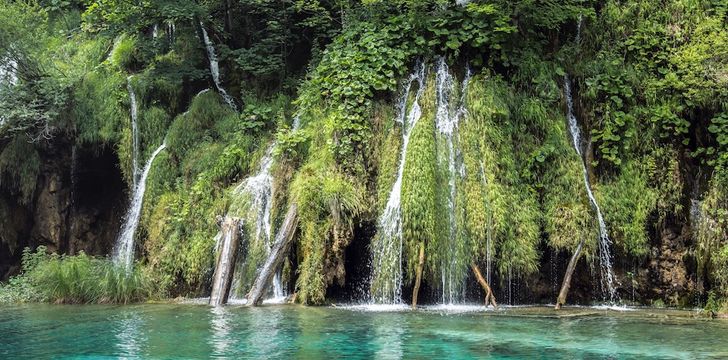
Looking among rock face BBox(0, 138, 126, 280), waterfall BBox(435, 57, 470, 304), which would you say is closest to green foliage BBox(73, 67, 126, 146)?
rock face BBox(0, 138, 126, 280)

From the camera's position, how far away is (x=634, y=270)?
40.9 feet

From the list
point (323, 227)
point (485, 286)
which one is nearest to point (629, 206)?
point (485, 286)

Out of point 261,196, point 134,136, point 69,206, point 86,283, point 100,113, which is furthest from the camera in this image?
point 69,206

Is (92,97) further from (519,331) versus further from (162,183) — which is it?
(519,331)

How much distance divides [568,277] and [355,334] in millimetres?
4882

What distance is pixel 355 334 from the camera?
27.6 ft

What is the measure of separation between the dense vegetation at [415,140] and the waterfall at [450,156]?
0.10m

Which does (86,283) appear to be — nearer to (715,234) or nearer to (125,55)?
(125,55)

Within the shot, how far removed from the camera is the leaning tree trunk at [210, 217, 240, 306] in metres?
12.0

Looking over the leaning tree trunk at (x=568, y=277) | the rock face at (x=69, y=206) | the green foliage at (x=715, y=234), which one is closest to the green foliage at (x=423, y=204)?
the leaning tree trunk at (x=568, y=277)

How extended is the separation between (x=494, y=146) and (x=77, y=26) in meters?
14.9

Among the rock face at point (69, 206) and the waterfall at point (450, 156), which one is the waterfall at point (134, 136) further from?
the waterfall at point (450, 156)

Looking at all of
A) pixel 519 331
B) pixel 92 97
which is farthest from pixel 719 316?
pixel 92 97

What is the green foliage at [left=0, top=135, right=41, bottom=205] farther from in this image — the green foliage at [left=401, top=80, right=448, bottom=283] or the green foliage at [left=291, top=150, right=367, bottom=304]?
the green foliage at [left=401, top=80, right=448, bottom=283]
